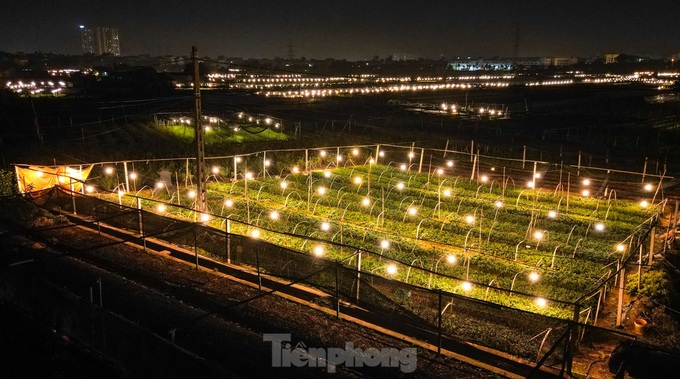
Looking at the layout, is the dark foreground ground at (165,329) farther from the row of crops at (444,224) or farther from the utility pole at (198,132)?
the utility pole at (198,132)

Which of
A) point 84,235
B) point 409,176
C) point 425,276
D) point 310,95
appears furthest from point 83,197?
point 310,95

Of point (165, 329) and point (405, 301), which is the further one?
point (405, 301)

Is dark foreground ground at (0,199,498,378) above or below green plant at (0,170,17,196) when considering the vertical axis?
below

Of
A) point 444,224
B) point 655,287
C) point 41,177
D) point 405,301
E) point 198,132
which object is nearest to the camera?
point 405,301

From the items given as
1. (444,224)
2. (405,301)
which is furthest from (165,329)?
(444,224)

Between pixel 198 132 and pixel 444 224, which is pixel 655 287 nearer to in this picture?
pixel 444 224

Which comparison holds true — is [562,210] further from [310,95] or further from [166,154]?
[310,95]

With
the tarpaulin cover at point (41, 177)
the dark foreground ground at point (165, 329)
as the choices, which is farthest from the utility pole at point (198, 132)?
the tarpaulin cover at point (41, 177)

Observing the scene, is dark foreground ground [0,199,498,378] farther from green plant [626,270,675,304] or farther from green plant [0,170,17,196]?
green plant [0,170,17,196]

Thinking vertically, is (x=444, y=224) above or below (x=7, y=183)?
below

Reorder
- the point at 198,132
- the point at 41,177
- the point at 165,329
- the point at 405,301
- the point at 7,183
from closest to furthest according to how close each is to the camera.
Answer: the point at 165,329 < the point at 405,301 < the point at 198,132 < the point at 41,177 < the point at 7,183

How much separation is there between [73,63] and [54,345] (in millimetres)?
112824

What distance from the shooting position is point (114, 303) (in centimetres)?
798

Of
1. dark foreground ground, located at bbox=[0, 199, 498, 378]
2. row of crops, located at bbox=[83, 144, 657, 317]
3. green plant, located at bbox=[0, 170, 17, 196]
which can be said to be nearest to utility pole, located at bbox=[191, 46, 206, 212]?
row of crops, located at bbox=[83, 144, 657, 317]
